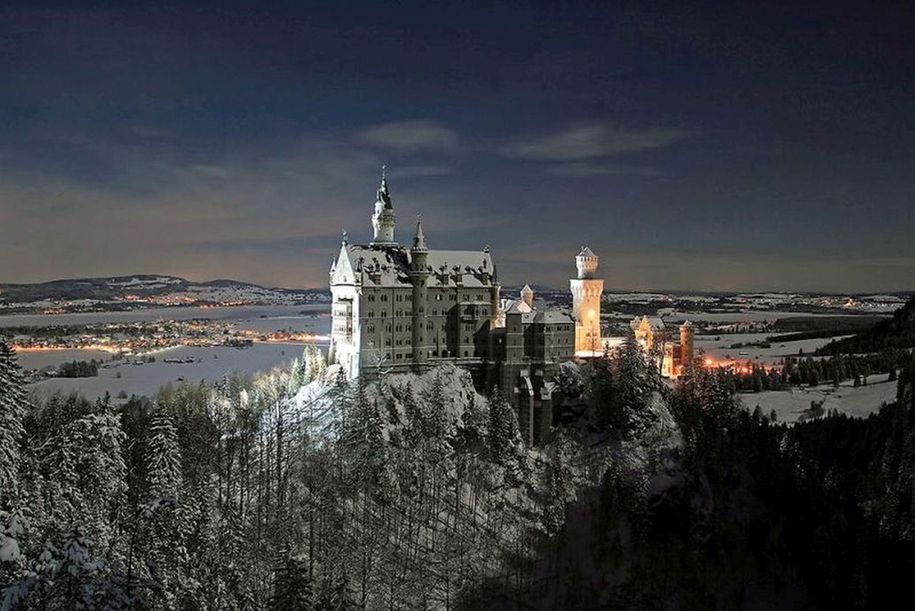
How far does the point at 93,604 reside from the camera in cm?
3369

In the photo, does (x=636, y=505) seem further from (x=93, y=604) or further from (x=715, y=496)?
(x=93, y=604)

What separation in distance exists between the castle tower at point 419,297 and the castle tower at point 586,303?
27.6m

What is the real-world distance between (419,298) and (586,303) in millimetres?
30615

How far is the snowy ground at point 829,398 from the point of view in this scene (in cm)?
13562

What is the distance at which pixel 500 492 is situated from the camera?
87750 mm

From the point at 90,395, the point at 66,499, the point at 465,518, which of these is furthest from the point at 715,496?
the point at 90,395

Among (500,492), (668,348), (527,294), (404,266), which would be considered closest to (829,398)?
(668,348)

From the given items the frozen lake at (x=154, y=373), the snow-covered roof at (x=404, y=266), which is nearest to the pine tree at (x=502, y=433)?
the snow-covered roof at (x=404, y=266)

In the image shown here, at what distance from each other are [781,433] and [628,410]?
1354 inches

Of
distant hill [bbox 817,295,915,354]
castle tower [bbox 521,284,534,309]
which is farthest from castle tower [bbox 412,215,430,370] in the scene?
distant hill [bbox 817,295,915,354]

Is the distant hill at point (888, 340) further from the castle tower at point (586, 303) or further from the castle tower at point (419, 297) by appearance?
the castle tower at point (419, 297)

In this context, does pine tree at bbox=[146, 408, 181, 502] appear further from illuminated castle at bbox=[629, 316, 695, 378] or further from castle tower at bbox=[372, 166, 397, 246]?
illuminated castle at bbox=[629, 316, 695, 378]

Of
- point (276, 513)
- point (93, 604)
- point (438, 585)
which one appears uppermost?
point (93, 604)

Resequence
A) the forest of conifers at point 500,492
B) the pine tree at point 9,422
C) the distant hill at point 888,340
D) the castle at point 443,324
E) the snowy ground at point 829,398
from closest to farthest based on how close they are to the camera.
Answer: the pine tree at point 9,422 → the forest of conifers at point 500,492 → the castle at point 443,324 → the snowy ground at point 829,398 → the distant hill at point 888,340
